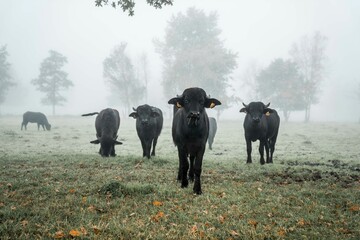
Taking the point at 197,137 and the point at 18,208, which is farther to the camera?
the point at 197,137

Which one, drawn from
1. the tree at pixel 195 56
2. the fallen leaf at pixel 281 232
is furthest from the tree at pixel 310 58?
the fallen leaf at pixel 281 232

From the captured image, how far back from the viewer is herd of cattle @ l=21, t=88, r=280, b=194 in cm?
755

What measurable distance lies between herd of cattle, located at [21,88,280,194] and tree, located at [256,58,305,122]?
49.1 meters

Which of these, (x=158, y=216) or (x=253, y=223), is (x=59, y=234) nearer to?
(x=158, y=216)

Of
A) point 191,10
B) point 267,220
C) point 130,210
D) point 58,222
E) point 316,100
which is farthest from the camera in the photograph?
point 316,100

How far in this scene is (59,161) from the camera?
1262 cm

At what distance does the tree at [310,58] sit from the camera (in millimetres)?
60062

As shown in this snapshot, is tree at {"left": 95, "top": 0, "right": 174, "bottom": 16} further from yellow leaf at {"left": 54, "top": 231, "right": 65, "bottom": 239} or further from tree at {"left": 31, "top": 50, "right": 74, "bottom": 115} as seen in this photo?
tree at {"left": 31, "top": 50, "right": 74, "bottom": 115}

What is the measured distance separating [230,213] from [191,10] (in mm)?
58445

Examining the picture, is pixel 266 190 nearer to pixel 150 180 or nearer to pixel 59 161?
pixel 150 180

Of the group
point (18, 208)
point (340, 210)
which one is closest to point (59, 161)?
point (18, 208)

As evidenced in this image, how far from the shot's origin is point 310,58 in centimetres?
6119

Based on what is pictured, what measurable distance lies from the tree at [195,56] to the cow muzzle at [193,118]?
45.8 metres

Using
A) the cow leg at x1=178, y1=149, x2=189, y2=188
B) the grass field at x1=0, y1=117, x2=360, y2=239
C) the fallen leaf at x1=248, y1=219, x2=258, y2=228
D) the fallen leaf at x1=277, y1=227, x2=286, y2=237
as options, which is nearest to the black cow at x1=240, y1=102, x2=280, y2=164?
the grass field at x1=0, y1=117, x2=360, y2=239
